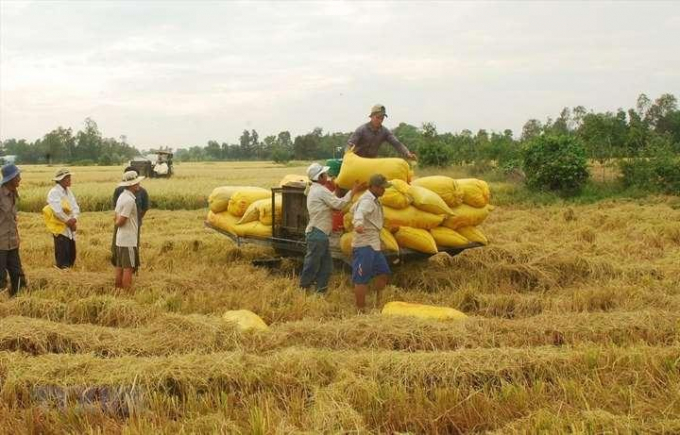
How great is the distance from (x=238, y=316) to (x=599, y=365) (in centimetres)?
280

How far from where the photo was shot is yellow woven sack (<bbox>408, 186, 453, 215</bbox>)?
22.5 ft

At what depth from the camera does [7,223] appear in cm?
666

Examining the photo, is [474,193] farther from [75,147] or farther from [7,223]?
[75,147]

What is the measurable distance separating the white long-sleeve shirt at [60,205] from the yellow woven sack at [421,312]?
3.98 meters

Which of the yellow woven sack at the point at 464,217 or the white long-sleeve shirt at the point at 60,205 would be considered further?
the white long-sleeve shirt at the point at 60,205

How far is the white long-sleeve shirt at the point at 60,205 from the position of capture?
7.45 metres

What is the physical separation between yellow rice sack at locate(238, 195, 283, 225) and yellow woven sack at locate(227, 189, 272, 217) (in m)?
0.26

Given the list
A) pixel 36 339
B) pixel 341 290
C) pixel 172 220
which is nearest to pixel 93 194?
pixel 172 220

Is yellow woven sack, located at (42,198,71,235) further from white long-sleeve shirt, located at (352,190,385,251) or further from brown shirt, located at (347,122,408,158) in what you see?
white long-sleeve shirt, located at (352,190,385,251)

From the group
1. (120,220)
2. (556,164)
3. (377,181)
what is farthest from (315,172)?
(556,164)

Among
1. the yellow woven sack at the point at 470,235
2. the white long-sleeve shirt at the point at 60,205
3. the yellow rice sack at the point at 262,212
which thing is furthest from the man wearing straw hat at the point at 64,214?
the yellow woven sack at the point at 470,235

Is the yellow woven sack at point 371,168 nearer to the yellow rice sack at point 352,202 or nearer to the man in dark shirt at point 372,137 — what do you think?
the yellow rice sack at point 352,202

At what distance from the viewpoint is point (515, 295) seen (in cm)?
646

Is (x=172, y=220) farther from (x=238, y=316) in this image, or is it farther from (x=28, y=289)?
(x=238, y=316)
